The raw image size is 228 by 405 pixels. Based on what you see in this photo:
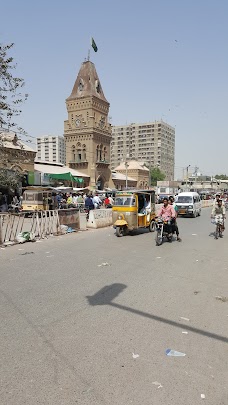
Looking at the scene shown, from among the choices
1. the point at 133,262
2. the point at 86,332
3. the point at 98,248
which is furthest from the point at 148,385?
the point at 98,248

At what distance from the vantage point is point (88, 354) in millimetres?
3635

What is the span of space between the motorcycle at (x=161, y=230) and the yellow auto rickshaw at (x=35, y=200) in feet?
40.8

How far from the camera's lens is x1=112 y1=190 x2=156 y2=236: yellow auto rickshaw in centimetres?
1379

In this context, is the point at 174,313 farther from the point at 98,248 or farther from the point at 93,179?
the point at 93,179

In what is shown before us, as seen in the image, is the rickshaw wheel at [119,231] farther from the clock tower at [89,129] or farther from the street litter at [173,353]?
the clock tower at [89,129]

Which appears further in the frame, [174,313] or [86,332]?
[174,313]

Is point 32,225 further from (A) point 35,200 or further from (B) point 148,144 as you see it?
(B) point 148,144

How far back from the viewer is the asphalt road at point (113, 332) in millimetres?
3008

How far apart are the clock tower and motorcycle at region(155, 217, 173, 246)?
134 feet

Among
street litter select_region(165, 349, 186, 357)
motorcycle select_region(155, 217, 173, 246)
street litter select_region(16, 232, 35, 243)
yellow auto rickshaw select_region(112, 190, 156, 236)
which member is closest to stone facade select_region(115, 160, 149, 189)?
yellow auto rickshaw select_region(112, 190, 156, 236)

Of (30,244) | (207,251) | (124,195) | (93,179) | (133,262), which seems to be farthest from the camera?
(93,179)

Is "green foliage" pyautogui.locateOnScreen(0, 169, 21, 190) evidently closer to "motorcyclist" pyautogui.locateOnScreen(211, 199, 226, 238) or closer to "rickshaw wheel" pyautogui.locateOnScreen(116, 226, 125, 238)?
"rickshaw wheel" pyautogui.locateOnScreen(116, 226, 125, 238)

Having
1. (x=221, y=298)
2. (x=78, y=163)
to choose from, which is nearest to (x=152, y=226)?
(x=221, y=298)

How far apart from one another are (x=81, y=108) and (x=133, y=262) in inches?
2013
